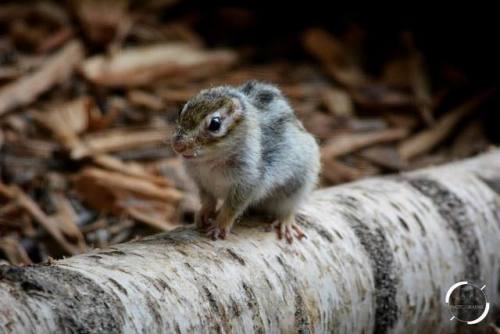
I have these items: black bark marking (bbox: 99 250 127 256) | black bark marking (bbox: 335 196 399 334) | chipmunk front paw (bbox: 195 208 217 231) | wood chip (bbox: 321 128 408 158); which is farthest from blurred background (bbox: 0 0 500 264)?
black bark marking (bbox: 99 250 127 256)

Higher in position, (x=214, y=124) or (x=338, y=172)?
(x=214, y=124)

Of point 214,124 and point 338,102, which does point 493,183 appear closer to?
point 214,124

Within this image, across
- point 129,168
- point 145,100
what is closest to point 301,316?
point 129,168

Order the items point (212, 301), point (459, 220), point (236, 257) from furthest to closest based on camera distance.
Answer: point (459, 220)
point (236, 257)
point (212, 301)

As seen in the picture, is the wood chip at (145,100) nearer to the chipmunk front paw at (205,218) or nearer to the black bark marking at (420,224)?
the chipmunk front paw at (205,218)

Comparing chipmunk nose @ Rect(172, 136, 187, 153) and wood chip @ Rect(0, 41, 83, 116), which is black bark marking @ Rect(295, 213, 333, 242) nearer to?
chipmunk nose @ Rect(172, 136, 187, 153)

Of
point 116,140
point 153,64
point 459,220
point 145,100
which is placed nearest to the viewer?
point 459,220

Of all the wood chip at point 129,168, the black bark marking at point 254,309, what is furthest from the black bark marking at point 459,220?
the wood chip at point 129,168
